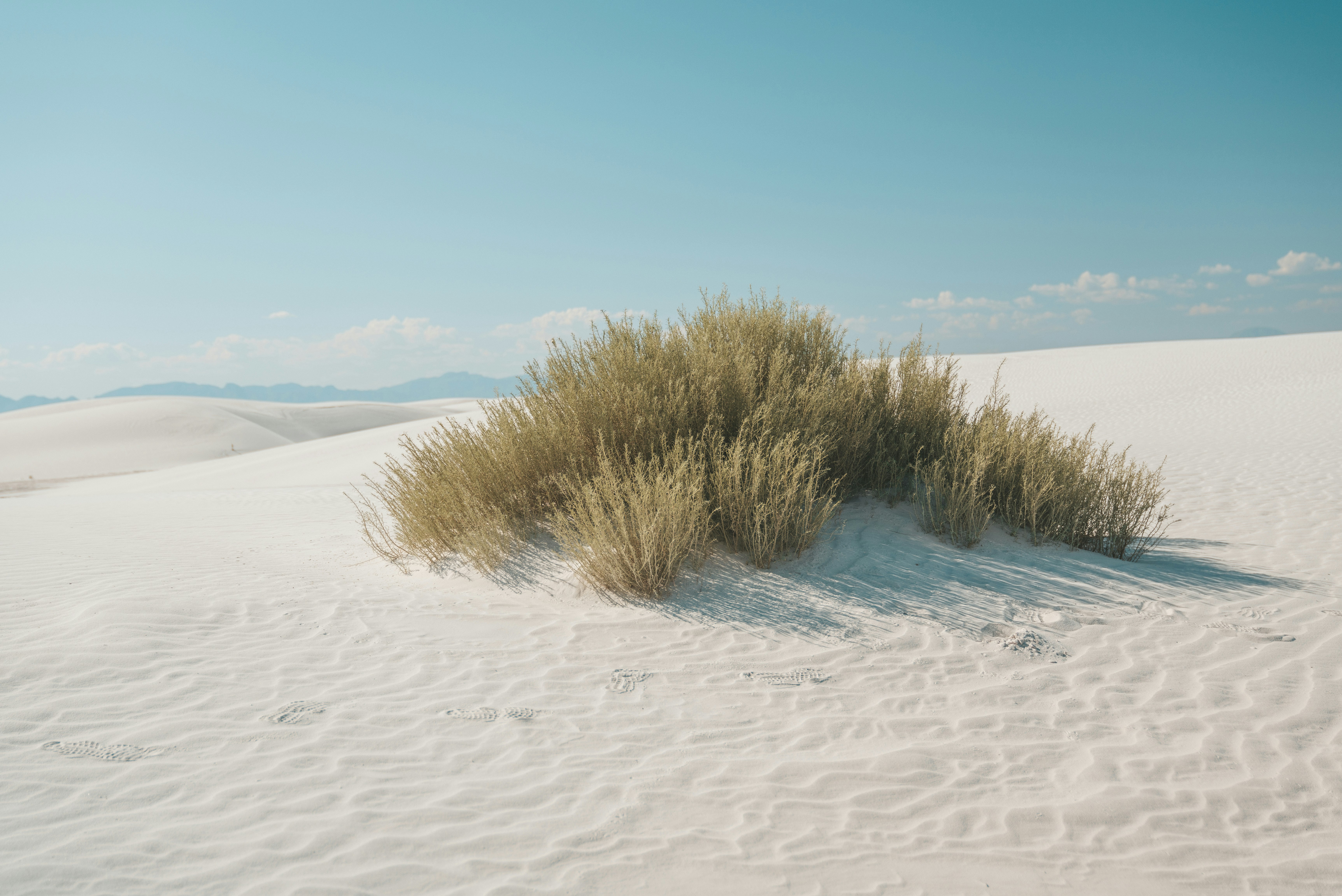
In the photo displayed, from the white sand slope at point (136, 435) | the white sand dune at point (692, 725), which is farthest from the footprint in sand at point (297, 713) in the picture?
the white sand slope at point (136, 435)

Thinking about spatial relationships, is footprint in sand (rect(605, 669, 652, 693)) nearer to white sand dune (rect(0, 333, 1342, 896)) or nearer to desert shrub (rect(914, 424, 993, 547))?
white sand dune (rect(0, 333, 1342, 896))

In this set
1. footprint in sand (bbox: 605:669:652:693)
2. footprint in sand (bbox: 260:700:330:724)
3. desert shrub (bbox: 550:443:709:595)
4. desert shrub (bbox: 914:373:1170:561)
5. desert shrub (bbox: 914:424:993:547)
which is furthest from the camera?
desert shrub (bbox: 914:373:1170:561)

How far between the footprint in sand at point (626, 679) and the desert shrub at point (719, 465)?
0.96m

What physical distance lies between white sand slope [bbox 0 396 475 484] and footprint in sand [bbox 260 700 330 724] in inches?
1050

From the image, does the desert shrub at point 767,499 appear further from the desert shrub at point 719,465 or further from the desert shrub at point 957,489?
the desert shrub at point 957,489

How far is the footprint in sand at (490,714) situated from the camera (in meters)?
3.49

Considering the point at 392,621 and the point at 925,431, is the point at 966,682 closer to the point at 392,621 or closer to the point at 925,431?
the point at 925,431

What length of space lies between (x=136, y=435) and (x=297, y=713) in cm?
3891

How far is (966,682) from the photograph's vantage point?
3893 millimetres

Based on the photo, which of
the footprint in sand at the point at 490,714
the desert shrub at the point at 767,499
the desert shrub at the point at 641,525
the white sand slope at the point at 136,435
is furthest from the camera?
the white sand slope at the point at 136,435

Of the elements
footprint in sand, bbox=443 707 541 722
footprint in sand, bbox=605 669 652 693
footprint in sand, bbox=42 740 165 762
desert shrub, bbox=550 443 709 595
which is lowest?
footprint in sand, bbox=42 740 165 762

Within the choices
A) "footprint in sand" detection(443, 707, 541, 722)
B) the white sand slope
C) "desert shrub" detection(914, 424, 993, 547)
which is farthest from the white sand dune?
the white sand slope

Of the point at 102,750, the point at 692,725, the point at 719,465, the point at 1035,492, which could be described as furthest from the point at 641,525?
the point at 1035,492

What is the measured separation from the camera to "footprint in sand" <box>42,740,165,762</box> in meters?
2.99
